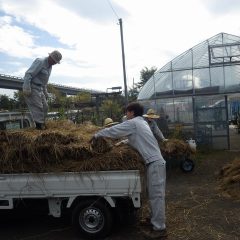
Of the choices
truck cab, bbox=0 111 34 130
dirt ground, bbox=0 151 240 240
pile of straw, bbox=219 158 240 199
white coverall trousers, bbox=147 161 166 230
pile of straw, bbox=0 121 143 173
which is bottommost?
dirt ground, bbox=0 151 240 240

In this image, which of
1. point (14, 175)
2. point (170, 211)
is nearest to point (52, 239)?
point (14, 175)

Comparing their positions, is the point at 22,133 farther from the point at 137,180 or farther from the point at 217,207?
the point at 217,207

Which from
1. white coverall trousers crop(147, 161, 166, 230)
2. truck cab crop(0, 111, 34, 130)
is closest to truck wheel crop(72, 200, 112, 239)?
white coverall trousers crop(147, 161, 166, 230)

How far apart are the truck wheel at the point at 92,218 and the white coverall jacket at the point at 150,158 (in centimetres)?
64

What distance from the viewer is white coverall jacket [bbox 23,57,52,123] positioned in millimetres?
6977

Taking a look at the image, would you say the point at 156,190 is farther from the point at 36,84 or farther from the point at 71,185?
the point at 36,84

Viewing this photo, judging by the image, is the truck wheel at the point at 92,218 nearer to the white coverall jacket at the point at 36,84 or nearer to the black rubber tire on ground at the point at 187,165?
the white coverall jacket at the point at 36,84

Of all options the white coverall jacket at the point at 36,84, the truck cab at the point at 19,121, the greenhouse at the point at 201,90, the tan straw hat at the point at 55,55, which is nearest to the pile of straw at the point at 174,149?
the truck cab at the point at 19,121

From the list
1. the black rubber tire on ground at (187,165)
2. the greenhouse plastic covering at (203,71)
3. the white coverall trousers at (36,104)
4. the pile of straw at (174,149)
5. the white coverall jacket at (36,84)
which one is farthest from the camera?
the greenhouse plastic covering at (203,71)

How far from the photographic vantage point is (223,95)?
1656cm

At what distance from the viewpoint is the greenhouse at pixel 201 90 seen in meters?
16.3

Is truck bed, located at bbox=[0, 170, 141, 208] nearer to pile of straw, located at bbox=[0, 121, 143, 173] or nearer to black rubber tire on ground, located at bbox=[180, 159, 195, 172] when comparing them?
pile of straw, located at bbox=[0, 121, 143, 173]

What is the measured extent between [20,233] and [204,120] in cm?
1141

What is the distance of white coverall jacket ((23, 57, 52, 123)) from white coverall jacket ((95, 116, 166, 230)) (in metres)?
1.86
